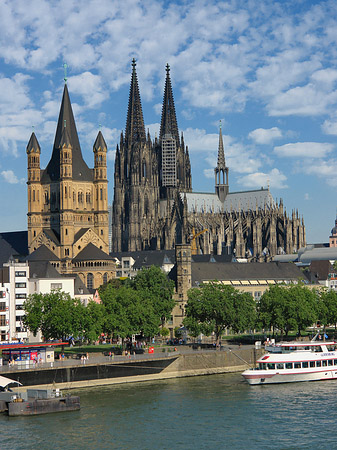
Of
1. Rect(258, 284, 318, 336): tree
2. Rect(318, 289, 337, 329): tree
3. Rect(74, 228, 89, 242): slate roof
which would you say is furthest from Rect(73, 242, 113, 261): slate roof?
Rect(318, 289, 337, 329): tree

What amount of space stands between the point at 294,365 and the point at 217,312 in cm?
2505

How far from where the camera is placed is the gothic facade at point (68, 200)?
568ft

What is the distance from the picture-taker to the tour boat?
324 feet

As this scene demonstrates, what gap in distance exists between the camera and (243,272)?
6727 inches

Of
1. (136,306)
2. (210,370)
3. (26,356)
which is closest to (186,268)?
(136,306)

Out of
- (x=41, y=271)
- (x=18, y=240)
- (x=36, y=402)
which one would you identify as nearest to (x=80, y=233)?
(x=18, y=240)

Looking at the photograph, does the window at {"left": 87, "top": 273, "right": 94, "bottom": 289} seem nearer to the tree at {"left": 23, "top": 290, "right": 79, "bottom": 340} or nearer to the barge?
the tree at {"left": 23, "top": 290, "right": 79, "bottom": 340}

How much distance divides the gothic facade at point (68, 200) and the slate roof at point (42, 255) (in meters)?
1.40

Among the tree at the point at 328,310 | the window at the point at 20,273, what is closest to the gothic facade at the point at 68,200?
the window at the point at 20,273

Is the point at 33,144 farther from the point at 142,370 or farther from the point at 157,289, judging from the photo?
the point at 142,370

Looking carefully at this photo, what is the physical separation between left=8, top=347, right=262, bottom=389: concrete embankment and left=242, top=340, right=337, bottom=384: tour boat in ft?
27.6

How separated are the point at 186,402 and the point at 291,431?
15.7 metres

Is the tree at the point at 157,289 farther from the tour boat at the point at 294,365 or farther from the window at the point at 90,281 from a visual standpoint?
the tour boat at the point at 294,365

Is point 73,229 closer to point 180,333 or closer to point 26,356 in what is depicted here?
point 180,333
